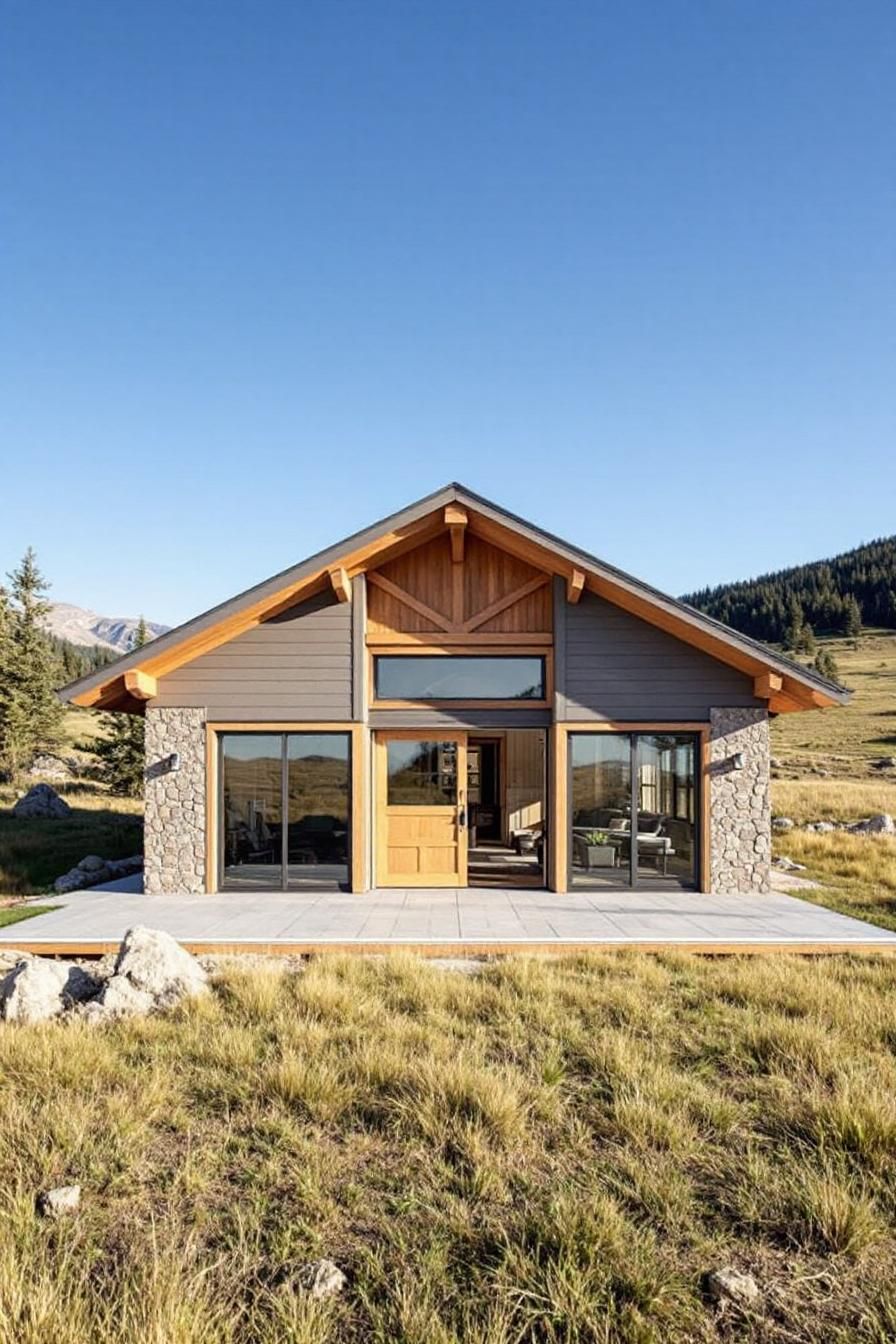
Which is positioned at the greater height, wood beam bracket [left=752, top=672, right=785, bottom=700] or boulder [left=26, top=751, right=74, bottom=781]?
wood beam bracket [left=752, top=672, right=785, bottom=700]

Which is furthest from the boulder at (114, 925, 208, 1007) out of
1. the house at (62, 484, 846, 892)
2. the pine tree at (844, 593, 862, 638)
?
the pine tree at (844, 593, 862, 638)

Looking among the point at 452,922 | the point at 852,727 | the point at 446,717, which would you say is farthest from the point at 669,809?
the point at 852,727

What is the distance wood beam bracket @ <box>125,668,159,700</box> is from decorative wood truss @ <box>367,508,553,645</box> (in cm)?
318

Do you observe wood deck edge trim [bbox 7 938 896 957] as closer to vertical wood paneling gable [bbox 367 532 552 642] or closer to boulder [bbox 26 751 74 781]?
vertical wood paneling gable [bbox 367 532 552 642]

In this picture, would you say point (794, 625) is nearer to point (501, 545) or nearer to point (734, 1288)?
point (501, 545)

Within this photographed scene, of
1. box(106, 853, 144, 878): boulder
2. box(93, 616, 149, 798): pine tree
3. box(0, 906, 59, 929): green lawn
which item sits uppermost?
box(93, 616, 149, 798): pine tree

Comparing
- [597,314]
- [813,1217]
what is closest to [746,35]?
[597,314]

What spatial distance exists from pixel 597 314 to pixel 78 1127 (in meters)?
15.2

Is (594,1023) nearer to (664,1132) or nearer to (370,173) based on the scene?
(664,1132)

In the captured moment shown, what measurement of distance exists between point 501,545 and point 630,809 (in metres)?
4.24

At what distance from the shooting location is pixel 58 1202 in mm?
3486

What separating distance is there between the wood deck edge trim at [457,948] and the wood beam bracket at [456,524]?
17.7 feet

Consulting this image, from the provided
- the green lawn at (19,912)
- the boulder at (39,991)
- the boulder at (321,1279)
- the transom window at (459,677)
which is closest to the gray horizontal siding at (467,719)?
the transom window at (459,677)

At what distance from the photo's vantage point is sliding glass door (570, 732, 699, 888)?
1064cm
